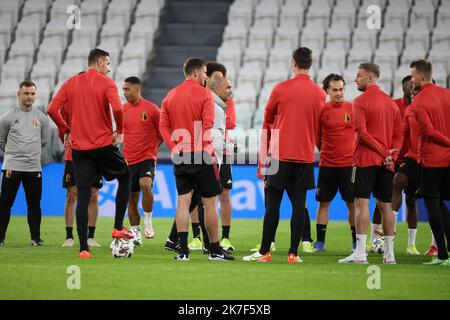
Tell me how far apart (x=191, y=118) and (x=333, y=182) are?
278 centimetres

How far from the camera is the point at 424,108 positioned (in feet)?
29.7

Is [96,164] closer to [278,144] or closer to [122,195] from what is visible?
[122,195]

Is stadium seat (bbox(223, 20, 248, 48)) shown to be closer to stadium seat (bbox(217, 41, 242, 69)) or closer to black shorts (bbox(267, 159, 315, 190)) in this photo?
stadium seat (bbox(217, 41, 242, 69))

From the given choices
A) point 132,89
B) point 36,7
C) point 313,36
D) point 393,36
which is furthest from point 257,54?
point 132,89

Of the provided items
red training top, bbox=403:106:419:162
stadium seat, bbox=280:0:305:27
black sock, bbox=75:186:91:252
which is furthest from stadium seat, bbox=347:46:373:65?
black sock, bbox=75:186:91:252

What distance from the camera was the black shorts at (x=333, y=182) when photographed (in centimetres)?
1085

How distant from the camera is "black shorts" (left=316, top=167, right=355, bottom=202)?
1085cm

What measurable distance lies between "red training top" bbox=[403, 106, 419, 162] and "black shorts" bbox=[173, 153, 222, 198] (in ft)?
7.60

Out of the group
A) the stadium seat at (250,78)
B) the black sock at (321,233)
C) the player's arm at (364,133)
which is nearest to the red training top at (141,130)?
the black sock at (321,233)

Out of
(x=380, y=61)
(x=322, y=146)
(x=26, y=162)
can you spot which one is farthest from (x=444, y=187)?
(x=380, y=61)

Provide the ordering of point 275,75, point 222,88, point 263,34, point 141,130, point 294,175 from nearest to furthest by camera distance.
→ point 294,175 → point 222,88 → point 141,130 → point 275,75 → point 263,34

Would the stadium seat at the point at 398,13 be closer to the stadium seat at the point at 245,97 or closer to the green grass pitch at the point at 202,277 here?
the stadium seat at the point at 245,97

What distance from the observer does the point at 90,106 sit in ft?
30.0

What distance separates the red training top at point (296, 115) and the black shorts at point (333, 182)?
1.96 metres
